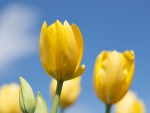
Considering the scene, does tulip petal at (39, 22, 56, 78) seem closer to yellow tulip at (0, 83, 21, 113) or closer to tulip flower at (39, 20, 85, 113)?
tulip flower at (39, 20, 85, 113)

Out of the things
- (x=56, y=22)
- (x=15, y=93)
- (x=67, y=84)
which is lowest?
(x=56, y=22)

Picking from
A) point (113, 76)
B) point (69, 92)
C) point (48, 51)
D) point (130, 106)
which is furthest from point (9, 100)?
point (48, 51)

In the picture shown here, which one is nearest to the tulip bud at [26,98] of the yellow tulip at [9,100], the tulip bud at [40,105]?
the tulip bud at [40,105]

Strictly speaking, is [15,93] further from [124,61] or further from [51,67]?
[51,67]

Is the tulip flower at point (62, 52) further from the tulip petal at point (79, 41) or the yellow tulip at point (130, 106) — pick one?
the yellow tulip at point (130, 106)

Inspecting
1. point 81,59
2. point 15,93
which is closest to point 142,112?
point 81,59

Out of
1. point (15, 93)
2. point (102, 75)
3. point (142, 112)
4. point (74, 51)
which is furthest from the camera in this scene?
point (15, 93)

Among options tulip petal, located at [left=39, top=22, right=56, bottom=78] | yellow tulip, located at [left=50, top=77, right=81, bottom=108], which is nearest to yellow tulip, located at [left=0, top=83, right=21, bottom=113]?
yellow tulip, located at [left=50, top=77, right=81, bottom=108]
